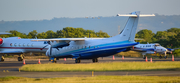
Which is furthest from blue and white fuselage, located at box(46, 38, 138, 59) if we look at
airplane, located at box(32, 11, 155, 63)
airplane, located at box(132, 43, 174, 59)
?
airplane, located at box(132, 43, 174, 59)

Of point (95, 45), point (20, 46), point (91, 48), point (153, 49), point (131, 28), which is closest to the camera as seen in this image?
point (131, 28)

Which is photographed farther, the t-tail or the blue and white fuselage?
the blue and white fuselage

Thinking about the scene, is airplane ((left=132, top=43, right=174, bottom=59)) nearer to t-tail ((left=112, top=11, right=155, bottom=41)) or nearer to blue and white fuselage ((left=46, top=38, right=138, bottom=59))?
blue and white fuselage ((left=46, top=38, right=138, bottom=59))

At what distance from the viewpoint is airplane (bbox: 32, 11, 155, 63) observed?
3409 centimetres

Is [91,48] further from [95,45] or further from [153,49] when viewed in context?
[153,49]

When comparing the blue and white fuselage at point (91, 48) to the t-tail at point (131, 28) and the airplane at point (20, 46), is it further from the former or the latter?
the airplane at point (20, 46)

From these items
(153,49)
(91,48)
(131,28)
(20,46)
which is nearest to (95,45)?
(91,48)

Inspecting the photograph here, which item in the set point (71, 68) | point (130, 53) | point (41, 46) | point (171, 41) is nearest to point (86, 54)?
point (71, 68)

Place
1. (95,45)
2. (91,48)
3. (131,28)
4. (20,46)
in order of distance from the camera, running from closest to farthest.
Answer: (131,28) < (95,45) < (91,48) < (20,46)

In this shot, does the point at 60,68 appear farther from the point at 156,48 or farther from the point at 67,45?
the point at 156,48

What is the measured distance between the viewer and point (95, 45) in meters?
36.5

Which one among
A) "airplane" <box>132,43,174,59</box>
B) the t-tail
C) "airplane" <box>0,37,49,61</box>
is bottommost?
"airplane" <box>132,43,174,59</box>

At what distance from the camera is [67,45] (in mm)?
38344

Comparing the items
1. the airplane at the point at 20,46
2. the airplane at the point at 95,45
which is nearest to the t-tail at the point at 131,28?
the airplane at the point at 95,45
